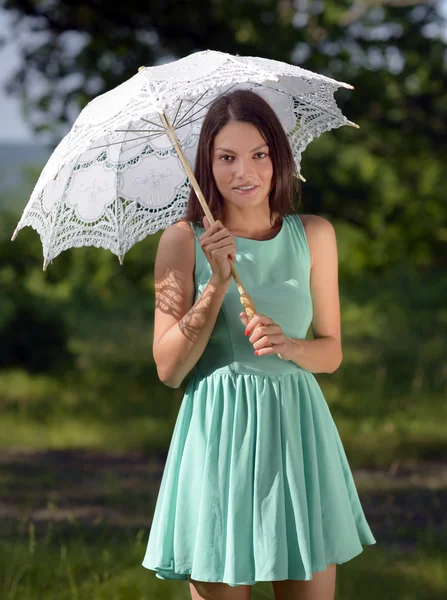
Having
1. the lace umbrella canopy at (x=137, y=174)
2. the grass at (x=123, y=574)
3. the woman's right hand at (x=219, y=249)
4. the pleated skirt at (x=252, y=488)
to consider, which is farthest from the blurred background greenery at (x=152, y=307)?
the woman's right hand at (x=219, y=249)

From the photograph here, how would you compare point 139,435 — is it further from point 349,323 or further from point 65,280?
point 65,280

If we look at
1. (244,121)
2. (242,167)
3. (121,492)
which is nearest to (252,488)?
(242,167)

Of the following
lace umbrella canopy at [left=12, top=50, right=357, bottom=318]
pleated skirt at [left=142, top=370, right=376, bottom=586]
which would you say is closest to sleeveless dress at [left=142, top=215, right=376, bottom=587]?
pleated skirt at [left=142, top=370, right=376, bottom=586]

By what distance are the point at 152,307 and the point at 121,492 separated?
4705 mm

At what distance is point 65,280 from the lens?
38.5ft

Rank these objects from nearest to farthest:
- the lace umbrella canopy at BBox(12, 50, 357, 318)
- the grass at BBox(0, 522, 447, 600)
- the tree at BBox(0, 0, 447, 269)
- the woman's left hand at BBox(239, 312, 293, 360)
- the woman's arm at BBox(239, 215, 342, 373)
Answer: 1. the woman's left hand at BBox(239, 312, 293, 360)
2. the woman's arm at BBox(239, 215, 342, 373)
3. the lace umbrella canopy at BBox(12, 50, 357, 318)
4. the grass at BBox(0, 522, 447, 600)
5. the tree at BBox(0, 0, 447, 269)

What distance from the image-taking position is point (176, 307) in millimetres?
2398

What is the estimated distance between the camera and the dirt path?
4.84 meters

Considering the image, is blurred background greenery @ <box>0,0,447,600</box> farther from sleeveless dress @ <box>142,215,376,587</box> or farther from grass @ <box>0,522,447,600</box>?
sleeveless dress @ <box>142,215,376,587</box>

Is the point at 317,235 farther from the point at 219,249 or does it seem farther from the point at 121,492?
the point at 121,492

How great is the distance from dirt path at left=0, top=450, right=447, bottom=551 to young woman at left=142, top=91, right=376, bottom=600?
2.25m

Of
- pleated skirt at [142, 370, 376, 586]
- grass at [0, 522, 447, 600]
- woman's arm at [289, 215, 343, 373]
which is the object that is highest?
woman's arm at [289, 215, 343, 373]

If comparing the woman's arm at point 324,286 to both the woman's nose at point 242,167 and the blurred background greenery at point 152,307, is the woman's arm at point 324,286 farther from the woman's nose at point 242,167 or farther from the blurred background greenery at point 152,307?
the blurred background greenery at point 152,307

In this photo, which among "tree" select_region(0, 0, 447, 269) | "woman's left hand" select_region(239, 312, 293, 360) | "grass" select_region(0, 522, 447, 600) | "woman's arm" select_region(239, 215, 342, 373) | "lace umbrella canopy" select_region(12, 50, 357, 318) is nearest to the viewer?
"woman's left hand" select_region(239, 312, 293, 360)
